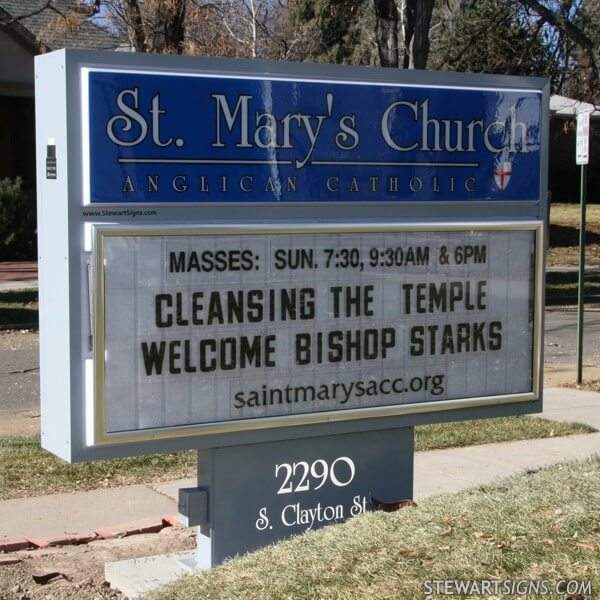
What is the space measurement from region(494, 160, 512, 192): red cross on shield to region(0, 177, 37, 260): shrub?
2350 centimetres

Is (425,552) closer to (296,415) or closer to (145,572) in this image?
(296,415)

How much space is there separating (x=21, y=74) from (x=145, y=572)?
2662cm

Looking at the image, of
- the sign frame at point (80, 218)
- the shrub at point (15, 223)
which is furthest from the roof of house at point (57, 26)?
the sign frame at point (80, 218)

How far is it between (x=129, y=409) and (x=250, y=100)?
175 cm

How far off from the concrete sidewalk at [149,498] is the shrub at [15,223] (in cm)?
2156

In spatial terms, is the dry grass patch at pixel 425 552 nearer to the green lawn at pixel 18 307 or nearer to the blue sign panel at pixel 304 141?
the blue sign panel at pixel 304 141

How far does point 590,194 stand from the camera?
147 feet

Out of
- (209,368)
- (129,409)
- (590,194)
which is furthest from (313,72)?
(590,194)

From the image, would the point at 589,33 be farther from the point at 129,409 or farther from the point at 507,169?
the point at 129,409

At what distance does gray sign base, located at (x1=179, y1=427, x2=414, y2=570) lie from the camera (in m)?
5.66

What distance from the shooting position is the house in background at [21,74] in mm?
29109

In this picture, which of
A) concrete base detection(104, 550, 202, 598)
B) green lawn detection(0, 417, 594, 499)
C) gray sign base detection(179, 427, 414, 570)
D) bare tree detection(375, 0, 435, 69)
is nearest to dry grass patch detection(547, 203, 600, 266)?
bare tree detection(375, 0, 435, 69)

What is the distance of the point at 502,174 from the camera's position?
639 cm

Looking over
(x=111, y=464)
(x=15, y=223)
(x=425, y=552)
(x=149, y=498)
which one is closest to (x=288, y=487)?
(x=425, y=552)
